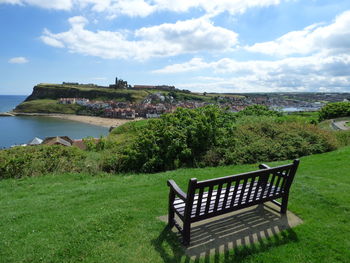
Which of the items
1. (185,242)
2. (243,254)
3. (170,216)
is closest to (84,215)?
(170,216)

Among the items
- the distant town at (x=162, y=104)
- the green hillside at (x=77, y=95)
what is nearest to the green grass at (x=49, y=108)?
the green hillside at (x=77, y=95)

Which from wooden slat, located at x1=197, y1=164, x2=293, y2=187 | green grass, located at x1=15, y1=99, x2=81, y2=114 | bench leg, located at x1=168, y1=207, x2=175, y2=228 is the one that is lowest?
green grass, located at x1=15, y1=99, x2=81, y2=114

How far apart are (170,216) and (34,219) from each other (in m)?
2.71

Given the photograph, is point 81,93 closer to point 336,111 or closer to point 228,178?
point 336,111

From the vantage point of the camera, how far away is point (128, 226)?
147 inches

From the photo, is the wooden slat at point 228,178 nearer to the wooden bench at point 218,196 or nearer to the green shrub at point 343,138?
the wooden bench at point 218,196

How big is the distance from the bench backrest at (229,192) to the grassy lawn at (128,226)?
1.97 feet

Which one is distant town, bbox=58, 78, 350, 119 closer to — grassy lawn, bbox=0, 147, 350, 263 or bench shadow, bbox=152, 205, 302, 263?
grassy lawn, bbox=0, 147, 350, 263

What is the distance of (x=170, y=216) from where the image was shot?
3.70 m

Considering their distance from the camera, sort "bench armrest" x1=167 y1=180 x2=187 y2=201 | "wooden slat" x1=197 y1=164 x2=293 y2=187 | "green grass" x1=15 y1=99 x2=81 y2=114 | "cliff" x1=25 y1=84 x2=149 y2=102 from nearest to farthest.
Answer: "wooden slat" x1=197 y1=164 x2=293 y2=187 → "bench armrest" x1=167 y1=180 x2=187 y2=201 → "green grass" x1=15 y1=99 x2=81 y2=114 → "cliff" x1=25 y1=84 x2=149 y2=102

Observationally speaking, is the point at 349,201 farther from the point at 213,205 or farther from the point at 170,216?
the point at 170,216

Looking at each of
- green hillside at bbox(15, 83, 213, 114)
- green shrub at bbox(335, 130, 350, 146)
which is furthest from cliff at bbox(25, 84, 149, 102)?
green shrub at bbox(335, 130, 350, 146)

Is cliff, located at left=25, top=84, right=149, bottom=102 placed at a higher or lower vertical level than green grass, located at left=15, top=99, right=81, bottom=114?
higher

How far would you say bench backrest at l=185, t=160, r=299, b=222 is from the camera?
Result: 2.96 metres
